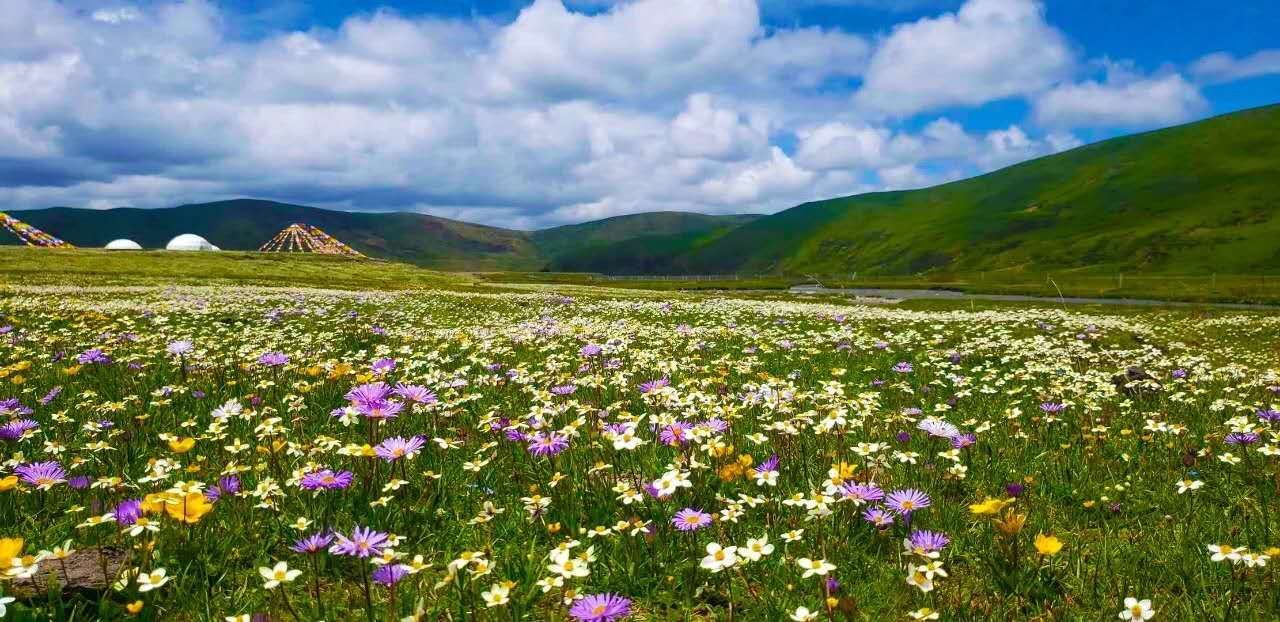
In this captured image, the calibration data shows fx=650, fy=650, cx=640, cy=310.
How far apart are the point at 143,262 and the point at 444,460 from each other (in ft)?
431

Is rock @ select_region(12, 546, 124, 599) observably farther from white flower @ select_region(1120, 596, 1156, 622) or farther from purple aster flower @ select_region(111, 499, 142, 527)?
white flower @ select_region(1120, 596, 1156, 622)

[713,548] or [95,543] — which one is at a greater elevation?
[713,548]

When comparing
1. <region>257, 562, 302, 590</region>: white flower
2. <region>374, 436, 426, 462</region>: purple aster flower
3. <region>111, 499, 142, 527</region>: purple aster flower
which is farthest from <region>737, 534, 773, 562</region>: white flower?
<region>111, 499, 142, 527</region>: purple aster flower

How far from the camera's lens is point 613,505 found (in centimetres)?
479

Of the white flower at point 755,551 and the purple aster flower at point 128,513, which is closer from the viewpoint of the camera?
the white flower at point 755,551

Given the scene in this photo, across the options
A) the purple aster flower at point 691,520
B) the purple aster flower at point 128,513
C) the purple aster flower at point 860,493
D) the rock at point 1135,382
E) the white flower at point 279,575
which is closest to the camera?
the white flower at point 279,575

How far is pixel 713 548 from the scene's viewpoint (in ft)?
10.4

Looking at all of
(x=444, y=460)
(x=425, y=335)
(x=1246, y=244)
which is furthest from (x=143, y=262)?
(x=1246, y=244)

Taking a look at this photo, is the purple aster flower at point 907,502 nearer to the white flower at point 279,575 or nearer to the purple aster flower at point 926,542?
the purple aster flower at point 926,542

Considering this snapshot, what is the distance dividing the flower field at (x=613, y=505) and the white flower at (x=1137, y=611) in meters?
0.01

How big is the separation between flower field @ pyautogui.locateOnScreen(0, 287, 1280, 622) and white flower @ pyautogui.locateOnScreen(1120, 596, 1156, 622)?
0.04 feet

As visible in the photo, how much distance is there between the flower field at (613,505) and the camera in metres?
3.46

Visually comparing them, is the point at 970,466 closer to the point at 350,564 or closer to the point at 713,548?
the point at 713,548

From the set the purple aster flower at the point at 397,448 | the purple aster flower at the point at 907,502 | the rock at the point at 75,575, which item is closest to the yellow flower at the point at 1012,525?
the purple aster flower at the point at 907,502
